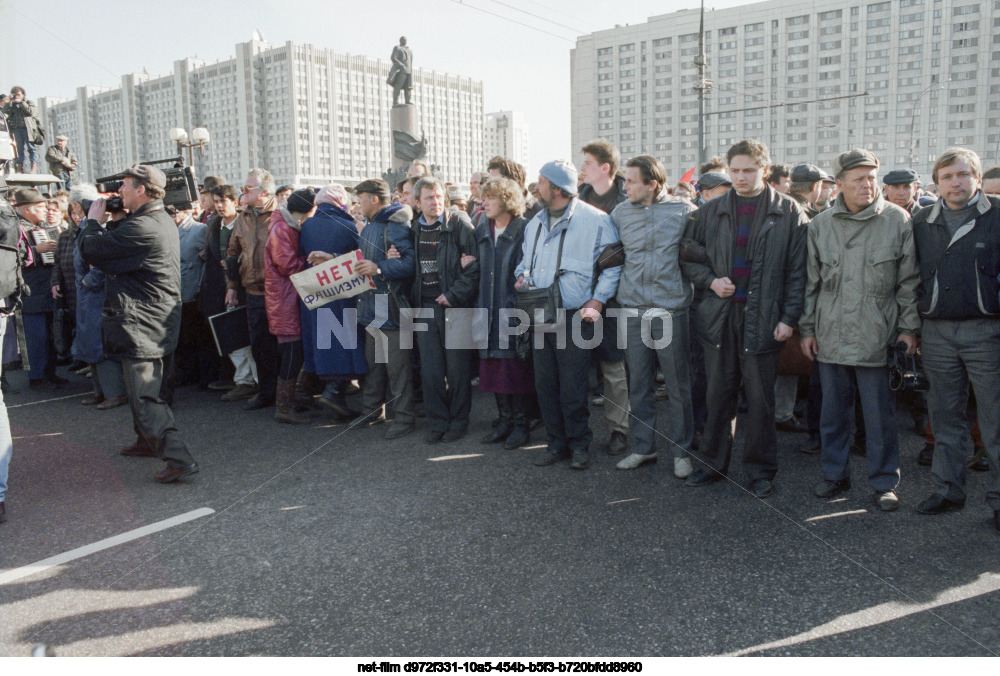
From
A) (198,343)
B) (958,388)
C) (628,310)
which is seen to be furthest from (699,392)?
(198,343)

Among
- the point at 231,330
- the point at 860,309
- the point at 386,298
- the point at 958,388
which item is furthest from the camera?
the point at 231,330

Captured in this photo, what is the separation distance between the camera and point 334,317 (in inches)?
257

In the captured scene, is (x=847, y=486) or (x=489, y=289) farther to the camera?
(x=489, y=289)

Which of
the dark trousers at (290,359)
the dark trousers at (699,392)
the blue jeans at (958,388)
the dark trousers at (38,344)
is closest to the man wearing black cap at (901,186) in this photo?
the blue jeans at (958,388)

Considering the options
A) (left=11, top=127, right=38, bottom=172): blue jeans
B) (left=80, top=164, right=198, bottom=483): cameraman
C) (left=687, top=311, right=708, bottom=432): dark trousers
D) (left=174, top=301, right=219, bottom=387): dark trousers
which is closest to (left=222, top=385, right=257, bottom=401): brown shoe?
(left=174, top=301, right=219, bottom=387): dark trousers

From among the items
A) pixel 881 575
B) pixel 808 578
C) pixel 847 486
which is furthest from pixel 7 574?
pixel 847 486

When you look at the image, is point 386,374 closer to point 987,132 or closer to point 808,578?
point 808,578

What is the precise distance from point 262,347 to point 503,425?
9.16 ft

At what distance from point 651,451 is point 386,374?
97.2 inches

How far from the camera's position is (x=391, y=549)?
376cm

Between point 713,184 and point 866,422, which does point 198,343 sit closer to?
point 713,184

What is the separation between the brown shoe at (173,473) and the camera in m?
4.89

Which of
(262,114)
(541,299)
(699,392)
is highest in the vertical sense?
(262,114)

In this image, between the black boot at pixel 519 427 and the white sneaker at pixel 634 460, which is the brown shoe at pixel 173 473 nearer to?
the black boot at pixel 519 427
